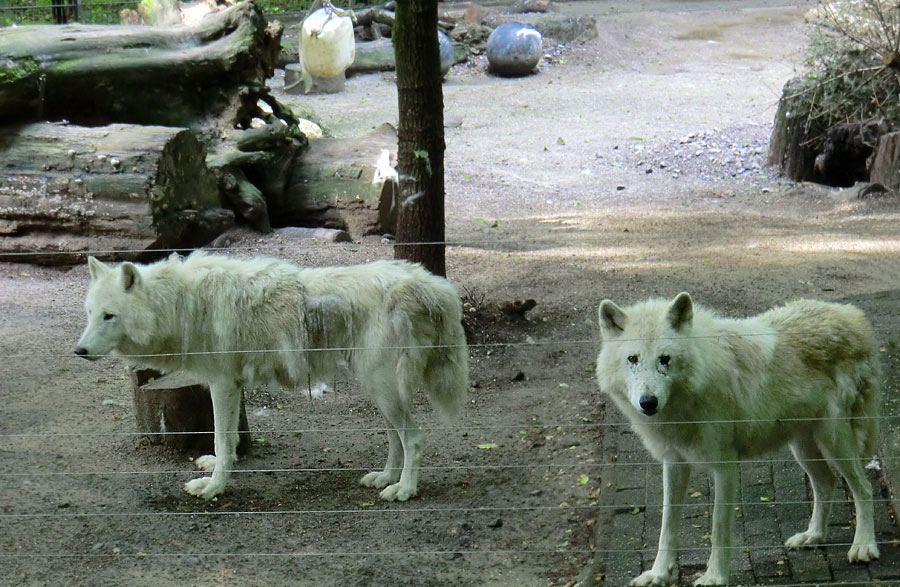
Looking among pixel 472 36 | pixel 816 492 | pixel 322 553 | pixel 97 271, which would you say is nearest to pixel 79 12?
pixel 472 36

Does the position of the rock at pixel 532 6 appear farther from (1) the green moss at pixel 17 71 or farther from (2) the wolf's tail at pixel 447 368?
(2) the wolf's tail at pixel 447 368

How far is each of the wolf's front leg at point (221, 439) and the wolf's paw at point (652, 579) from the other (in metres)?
2.36

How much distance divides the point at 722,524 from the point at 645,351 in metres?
0.82

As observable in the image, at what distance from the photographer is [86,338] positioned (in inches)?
193

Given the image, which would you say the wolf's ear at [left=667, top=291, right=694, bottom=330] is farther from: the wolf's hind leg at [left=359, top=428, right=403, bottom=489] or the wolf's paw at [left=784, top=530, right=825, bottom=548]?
the wolf's hind leg at [left=359, top=428, right=403, bottom=489]

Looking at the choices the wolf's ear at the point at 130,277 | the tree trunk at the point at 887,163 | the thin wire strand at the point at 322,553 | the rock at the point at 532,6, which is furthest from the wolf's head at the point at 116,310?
the rock at the point at 532,6

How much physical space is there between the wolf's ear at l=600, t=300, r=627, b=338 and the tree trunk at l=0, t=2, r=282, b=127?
25.6 ft

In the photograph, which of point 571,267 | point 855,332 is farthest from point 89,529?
point 571,267

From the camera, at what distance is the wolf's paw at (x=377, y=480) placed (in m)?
5.35

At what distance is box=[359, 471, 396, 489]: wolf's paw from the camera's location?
17.5ft

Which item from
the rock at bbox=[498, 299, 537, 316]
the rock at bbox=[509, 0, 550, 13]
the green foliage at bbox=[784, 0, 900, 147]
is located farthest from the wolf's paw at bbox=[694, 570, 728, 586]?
the rock at bbox=[509, 0, 550, 13]

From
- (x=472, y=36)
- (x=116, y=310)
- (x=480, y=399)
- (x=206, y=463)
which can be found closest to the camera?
(x=116, y=310)

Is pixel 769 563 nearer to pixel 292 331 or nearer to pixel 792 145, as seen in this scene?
pixel 292 331

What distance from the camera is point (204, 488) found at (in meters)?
5.18
